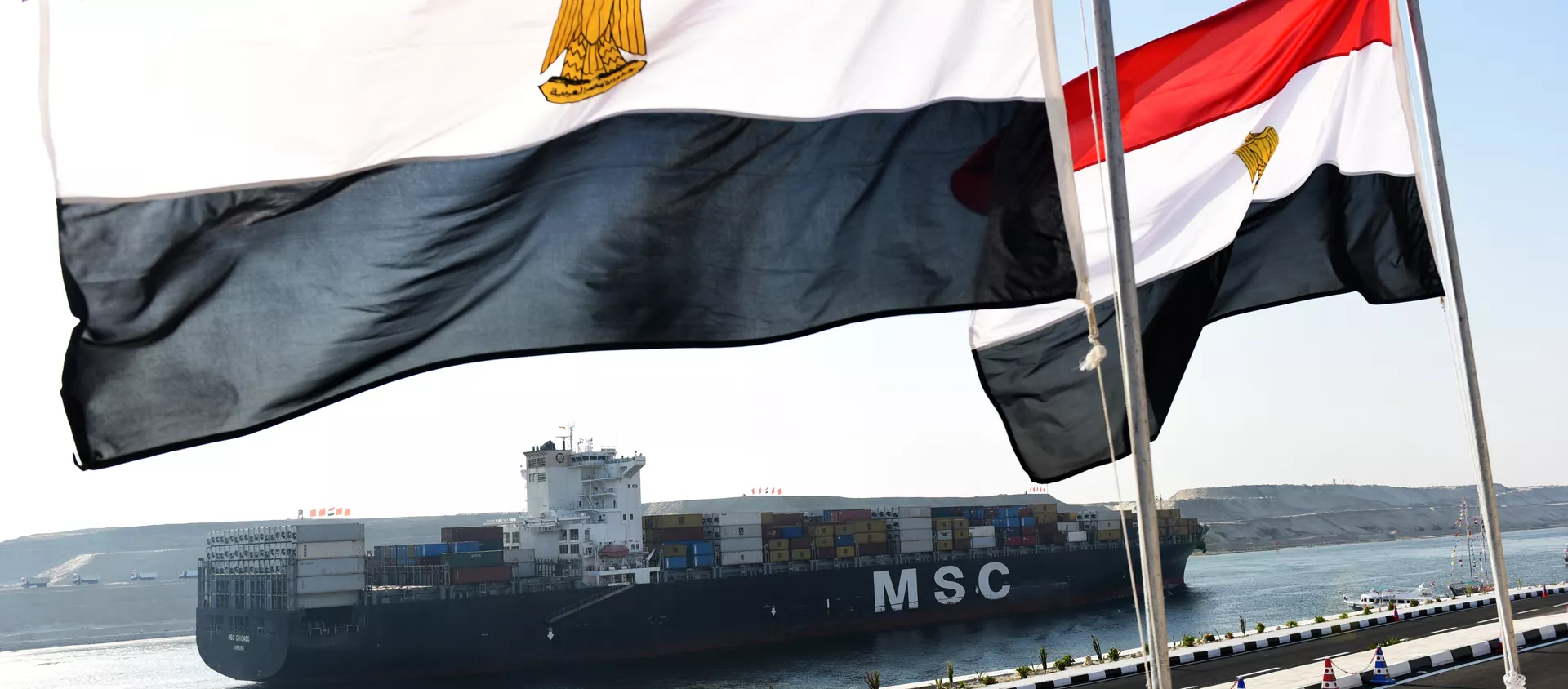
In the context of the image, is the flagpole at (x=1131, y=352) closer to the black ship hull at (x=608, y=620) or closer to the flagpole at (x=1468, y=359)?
the flagpole at (x=1468, y=359)

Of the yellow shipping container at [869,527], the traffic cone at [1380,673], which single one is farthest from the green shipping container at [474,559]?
the traffic cone at [1380,673]

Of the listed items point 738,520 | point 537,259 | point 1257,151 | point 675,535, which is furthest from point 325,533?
point 537,259

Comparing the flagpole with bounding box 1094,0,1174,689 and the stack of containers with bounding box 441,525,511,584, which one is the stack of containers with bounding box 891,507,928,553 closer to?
the stack of containers with bounding box 441,525,511,584

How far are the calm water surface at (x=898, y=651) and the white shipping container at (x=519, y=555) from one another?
754 centimetres

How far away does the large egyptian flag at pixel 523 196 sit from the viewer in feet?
8.71

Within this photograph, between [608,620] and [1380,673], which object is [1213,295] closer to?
[1380,673]

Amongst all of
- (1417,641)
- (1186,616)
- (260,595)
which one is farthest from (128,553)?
(1417,641)

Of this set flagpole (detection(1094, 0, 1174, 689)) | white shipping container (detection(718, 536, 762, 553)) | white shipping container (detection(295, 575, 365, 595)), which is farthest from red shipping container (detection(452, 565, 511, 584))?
flagpole (detection(1094, 0, 1174, 689))

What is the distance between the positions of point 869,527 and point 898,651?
9994 mm

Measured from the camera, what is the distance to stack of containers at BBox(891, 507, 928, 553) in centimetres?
4238

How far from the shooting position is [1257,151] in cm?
448

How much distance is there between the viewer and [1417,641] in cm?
1413

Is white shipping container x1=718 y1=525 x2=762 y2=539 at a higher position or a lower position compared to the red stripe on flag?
lower

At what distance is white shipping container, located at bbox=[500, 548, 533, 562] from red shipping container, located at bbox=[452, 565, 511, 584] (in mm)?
3750
